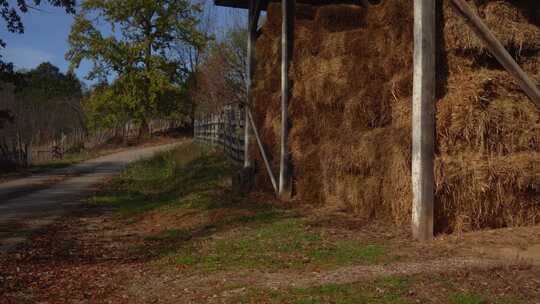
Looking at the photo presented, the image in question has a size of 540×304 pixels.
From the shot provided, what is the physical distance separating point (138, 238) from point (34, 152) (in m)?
25.9

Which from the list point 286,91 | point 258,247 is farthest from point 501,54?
point 286,91

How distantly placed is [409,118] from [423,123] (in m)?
0.76

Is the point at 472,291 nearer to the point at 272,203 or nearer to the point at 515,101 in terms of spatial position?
the point at 515,101

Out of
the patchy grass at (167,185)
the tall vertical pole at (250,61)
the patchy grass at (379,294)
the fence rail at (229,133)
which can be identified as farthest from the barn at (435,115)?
the fence rail at (229,133)

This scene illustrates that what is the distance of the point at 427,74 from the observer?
23.7ft

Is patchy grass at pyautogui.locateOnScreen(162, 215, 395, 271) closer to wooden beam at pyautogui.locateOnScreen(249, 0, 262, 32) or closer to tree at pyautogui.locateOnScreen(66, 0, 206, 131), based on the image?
wooden beam at pyautogui.locateOnScreen(249, 0, 262, 32)

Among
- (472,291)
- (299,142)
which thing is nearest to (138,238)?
(299,142)

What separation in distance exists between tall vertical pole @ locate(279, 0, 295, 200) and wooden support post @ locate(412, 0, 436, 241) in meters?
4.32

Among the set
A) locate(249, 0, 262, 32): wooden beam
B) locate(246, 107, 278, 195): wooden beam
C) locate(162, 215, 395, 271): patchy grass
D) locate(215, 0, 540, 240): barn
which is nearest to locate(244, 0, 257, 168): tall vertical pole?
locate(249, 0, 262, 32): wooden beam

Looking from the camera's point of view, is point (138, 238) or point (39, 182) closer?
point (138, 238)

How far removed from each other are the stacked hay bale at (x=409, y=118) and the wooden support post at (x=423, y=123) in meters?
0.18

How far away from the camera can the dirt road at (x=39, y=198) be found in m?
10.3

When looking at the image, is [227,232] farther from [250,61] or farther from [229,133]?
[229,133]

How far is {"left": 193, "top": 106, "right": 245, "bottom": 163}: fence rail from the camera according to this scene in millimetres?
16930
